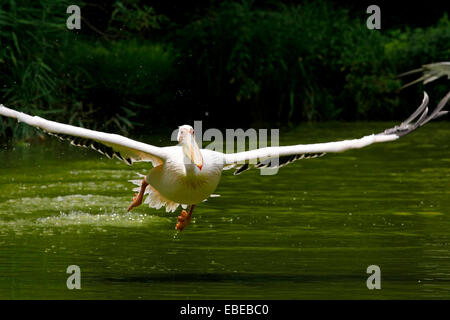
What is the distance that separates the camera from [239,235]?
9945 mm

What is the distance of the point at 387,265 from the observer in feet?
28.1

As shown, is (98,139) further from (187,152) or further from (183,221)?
(183,221)

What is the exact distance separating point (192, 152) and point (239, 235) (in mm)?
1740

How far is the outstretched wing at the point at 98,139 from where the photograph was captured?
27.8 ft

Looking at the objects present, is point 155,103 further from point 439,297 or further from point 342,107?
point 439,297

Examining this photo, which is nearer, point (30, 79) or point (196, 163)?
point (196, 163)

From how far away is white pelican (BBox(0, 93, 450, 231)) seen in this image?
8484mm

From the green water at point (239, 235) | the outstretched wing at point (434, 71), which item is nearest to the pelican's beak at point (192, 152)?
the green water at point (239, 235)

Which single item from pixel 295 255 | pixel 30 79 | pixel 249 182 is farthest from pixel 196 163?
pixel 30 79

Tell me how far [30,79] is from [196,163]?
938 cm

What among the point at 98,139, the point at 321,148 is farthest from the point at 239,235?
the point at 98,139

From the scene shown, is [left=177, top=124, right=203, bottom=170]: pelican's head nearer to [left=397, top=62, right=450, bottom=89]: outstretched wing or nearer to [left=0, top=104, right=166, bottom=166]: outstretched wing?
[left=0, top=104, right=166, bottom=166]: outstretched wing

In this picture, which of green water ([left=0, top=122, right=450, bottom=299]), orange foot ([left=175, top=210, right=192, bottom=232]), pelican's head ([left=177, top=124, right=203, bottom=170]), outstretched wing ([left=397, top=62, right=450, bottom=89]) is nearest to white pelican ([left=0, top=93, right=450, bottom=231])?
pelican's head ([left=177, top=124, right=203, bottom=170])

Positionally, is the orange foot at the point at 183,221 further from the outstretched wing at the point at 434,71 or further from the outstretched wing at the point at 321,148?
the outstretched wing at the point at 434,71
